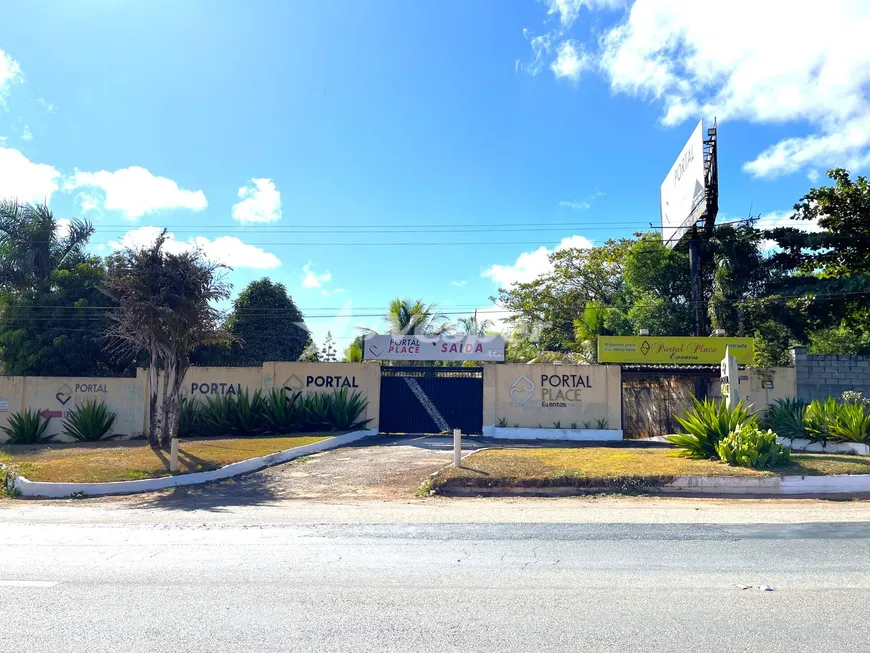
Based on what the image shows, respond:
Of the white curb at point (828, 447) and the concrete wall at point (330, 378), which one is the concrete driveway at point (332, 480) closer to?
the concrete wall at point (330, 378)

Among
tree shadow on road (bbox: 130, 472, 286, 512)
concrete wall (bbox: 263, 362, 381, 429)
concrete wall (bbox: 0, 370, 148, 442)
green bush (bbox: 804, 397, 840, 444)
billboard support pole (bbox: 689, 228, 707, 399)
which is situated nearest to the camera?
tree shadow on road (bbox: 130, 472, 286, 512)

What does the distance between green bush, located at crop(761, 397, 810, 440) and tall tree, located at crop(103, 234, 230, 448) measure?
46.1ft

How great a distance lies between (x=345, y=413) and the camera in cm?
2080

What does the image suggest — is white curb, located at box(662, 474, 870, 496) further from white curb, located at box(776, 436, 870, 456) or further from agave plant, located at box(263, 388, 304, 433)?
agave plant, located at box(263, 388, 304, 433)

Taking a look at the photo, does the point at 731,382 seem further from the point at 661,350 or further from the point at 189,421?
the point at 189,421

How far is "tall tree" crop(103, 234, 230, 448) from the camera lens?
15.7 meters

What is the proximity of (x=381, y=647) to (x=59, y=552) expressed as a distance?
4645mm

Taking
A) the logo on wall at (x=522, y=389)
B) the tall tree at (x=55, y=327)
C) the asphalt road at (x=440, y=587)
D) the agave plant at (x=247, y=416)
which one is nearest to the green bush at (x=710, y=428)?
the asphalt road at (x=440, y=587)

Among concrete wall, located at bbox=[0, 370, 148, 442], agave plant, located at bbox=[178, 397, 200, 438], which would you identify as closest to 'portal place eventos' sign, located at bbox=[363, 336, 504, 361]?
agave plant, located at bbox=[178, 397, 200, 438]

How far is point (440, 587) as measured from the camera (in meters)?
5.74

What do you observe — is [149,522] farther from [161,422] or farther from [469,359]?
[469,359]

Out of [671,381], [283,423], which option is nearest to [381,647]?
[283,423]

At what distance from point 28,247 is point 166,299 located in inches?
721

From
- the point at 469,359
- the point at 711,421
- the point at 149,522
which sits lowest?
the point at 149,522
